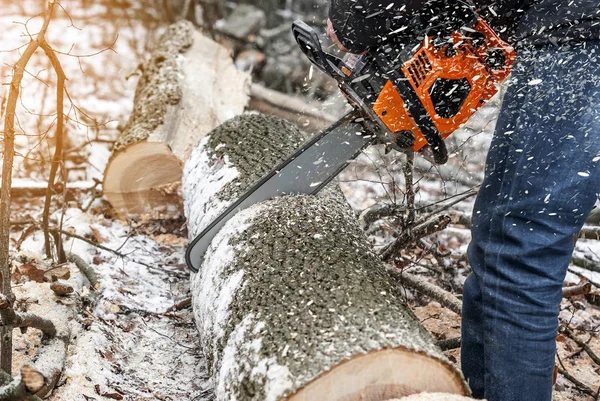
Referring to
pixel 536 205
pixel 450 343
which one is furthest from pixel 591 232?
pixel 536 205

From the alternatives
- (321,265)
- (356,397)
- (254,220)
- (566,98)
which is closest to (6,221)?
(254,220)

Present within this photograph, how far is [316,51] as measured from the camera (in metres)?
1.92

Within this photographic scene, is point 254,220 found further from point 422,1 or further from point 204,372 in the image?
point 422,1

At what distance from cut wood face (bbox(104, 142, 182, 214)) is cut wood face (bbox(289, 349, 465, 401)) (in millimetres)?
2140

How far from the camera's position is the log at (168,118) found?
331cm

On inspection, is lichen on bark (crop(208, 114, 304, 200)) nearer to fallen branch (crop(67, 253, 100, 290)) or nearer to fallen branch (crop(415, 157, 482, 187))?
fallen branch (crop(67, 253, 100, 290))

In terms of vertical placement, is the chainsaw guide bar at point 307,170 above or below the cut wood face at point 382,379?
above

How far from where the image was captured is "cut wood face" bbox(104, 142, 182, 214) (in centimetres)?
330

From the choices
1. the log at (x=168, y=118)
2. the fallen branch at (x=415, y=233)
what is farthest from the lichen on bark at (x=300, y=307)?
the log at (x=168, y=118)

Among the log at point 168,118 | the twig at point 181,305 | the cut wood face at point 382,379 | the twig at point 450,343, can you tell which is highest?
the log at point 168,118

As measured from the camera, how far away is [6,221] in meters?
1.76

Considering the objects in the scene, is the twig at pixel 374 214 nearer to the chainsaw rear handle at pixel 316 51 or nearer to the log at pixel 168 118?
the chainsaw rear handle at pixel 316 51

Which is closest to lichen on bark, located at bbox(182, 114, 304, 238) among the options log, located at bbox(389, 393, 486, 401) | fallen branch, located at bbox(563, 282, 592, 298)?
log, located at bbox(389, 393, 486, 401)

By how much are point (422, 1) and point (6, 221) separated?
1.39 metres
